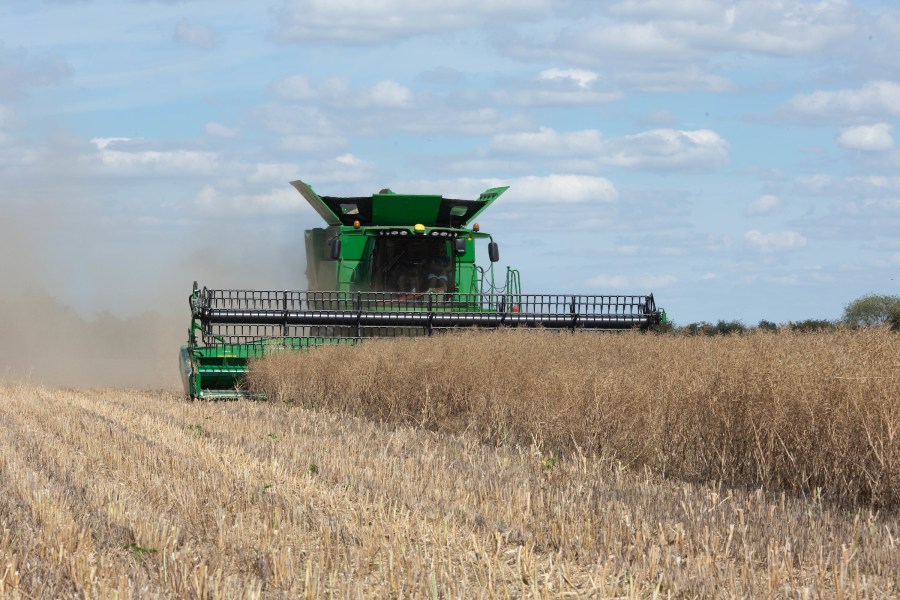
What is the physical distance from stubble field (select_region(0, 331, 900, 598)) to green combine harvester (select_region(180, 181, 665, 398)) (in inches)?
115

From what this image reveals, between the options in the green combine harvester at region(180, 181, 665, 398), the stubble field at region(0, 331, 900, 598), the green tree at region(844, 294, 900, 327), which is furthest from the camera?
the green tree at region(844, 294, 900, 327)

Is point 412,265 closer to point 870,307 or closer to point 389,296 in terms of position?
point 389,296

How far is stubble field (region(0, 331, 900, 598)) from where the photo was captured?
4414mm

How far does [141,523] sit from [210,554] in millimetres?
682

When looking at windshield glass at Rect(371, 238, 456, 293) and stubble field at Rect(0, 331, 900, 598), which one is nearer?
stubble field at Rect(0, 331, 900, 598)

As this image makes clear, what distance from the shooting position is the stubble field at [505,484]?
4.41 m

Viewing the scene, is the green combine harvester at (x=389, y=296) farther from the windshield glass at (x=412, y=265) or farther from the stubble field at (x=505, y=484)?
the stubble field at (x=505, y=484)

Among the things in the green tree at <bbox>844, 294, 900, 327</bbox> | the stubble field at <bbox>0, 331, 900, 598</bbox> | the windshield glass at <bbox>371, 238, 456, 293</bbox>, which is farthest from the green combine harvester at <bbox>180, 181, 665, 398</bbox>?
the green tree at <bbox>844, 294, 900, 327</bbox>

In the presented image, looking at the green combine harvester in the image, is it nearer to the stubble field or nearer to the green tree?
the stubble field

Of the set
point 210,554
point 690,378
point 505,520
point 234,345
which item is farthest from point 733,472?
point 234,345

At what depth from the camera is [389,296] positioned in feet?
49.2

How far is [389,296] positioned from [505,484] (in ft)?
28.5

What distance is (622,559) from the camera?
4676 mm

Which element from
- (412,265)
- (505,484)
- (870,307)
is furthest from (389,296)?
(870,307)
